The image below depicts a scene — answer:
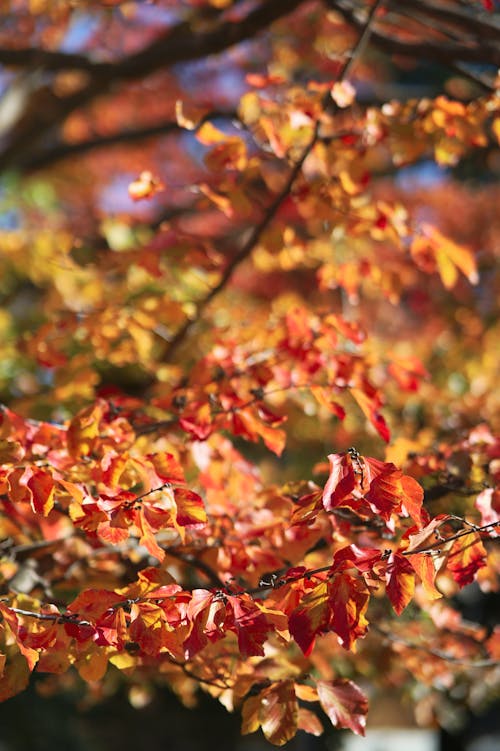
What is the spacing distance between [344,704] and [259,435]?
5.17ft

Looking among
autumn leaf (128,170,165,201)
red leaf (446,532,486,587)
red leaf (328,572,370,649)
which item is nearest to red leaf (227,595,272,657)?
red leaf (328,572,370,649)

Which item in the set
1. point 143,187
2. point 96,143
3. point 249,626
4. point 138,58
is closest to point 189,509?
point 249,626

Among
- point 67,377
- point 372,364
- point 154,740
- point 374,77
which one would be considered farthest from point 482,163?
point 154,740

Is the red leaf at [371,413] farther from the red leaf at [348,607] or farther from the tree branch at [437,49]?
the tree branch at [437,49]

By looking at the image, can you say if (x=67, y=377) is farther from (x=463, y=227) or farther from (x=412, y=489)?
(x=463, y=227)

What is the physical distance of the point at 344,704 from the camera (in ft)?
5.63

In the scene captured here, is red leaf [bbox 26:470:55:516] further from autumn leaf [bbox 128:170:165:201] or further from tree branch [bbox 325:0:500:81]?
tree branch [bbox 325:0:500:81]

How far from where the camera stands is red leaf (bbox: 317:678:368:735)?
168cm

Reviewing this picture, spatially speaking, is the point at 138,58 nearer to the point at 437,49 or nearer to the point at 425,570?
the point at 437,49

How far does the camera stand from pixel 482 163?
4.33m

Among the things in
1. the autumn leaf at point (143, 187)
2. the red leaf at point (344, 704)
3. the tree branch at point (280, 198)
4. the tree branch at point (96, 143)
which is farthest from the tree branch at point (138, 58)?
the red leaf at point (344, 704)

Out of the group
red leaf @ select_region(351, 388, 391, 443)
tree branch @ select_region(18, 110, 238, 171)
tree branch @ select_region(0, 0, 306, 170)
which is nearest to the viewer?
red leaf @ select_region(351, 388, 391, 443)

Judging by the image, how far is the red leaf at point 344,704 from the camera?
1677 millimetres

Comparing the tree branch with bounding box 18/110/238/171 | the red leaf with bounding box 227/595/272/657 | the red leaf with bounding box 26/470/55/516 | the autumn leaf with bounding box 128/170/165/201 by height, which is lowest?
the tree branch with bounding box 18/110/238/171
